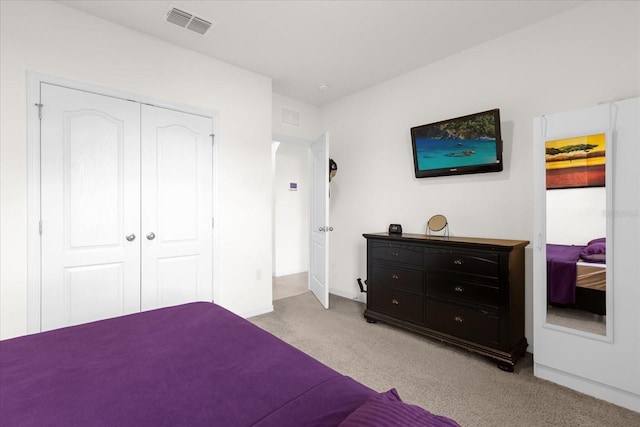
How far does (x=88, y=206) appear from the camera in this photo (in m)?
2.43

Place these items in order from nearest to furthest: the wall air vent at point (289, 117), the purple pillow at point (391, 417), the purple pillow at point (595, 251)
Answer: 1. the purple pillow at point (391, 417)
2. the purple pillow at point (595, 251)
3. the wall air vent at point (289, 117)

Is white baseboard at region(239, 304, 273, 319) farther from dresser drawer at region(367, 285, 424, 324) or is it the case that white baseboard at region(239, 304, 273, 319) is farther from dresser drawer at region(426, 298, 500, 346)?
dresser drawer at region(426, 298, 500, 346)

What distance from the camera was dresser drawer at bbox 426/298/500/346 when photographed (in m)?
2.36

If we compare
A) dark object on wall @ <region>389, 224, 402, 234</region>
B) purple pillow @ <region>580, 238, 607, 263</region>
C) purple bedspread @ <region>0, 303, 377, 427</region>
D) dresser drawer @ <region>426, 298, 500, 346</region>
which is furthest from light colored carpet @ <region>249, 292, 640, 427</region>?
purple bedspread @ <region>0, 303, 377, 427</region>

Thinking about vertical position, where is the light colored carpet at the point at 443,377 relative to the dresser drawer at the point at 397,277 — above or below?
below

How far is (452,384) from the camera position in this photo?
2096 millimetres

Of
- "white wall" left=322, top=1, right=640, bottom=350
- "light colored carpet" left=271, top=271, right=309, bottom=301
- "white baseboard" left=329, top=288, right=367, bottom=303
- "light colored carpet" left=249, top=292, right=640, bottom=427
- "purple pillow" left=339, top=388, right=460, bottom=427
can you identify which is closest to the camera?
"purple pillow" left=339, top=388, right=460, bottom=427

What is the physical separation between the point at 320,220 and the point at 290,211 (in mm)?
2040

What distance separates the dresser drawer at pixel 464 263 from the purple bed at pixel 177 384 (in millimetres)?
1854

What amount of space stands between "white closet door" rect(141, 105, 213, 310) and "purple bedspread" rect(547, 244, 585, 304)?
10.0 ft

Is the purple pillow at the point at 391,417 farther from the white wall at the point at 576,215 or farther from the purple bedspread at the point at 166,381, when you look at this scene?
the white wall at the point at 576,215

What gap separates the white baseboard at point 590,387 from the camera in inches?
72.3

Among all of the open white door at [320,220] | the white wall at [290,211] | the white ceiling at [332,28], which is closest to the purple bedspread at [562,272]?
the white ceiling at [332,28]

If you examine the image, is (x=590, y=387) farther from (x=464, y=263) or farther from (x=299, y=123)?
(x=299, y=123)
